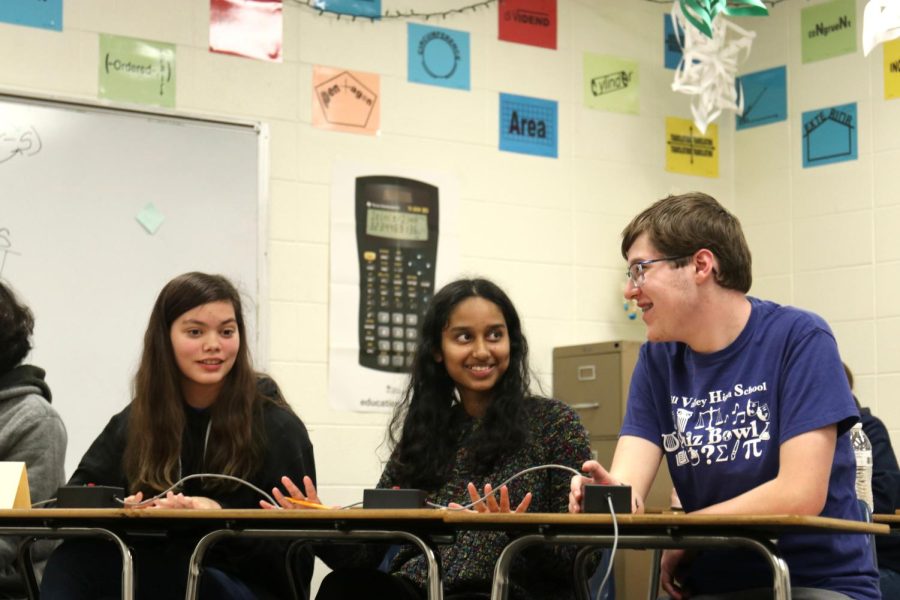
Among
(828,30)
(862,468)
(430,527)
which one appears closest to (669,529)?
(430,527)

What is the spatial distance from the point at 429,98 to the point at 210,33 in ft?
2.84

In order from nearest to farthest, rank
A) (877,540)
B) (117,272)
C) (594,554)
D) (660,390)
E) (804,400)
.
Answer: (804,400) < (660,390) < (594,554) < (877,540) < (117,272)

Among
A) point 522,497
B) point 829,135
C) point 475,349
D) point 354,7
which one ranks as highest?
point 354,7

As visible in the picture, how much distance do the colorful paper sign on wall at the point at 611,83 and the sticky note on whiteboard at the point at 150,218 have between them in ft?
6.01

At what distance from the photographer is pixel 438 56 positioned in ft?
15.7

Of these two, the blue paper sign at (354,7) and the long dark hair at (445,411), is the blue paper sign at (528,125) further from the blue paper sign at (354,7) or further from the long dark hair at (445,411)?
the long dark hair at (445,411)

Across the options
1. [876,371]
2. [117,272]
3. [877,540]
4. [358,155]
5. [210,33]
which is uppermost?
[210,33]

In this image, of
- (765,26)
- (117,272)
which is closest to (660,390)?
(117,272)

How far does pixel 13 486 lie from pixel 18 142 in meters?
1.75

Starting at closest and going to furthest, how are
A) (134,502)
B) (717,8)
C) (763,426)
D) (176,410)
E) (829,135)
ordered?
(763,426) < (134,502) < (176,410) < (717,8) < (829,135)

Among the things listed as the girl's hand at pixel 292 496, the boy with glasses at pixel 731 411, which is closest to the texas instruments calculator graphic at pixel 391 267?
the girl's hand at pixel 292 496

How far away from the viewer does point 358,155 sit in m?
4.59

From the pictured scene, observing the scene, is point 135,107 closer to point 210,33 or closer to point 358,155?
point 210,33

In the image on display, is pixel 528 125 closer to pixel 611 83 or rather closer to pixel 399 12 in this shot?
pixel 611 83
